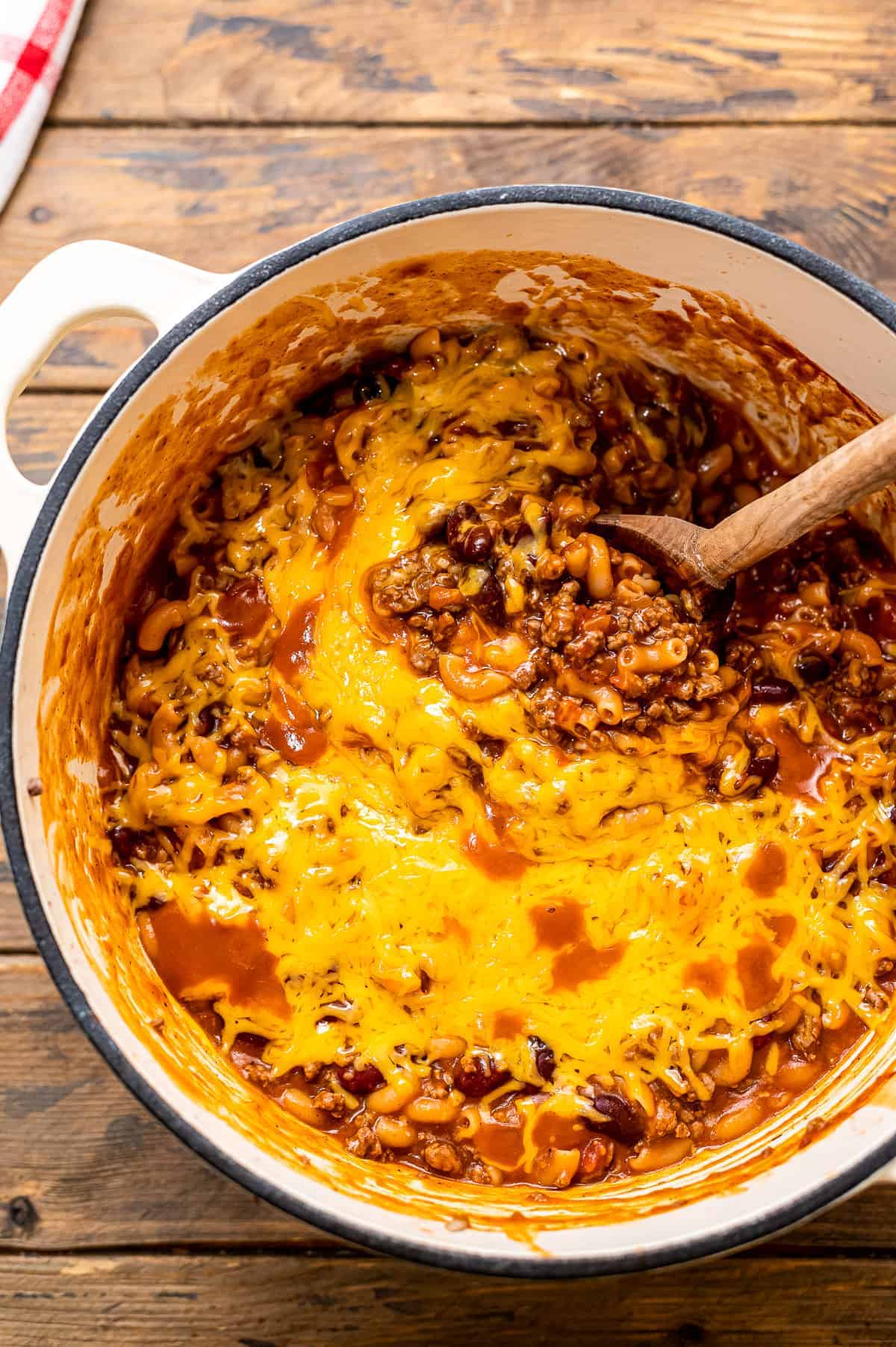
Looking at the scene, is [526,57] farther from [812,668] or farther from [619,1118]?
[619,1118]

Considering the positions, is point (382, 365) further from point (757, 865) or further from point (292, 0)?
point (757, 865)

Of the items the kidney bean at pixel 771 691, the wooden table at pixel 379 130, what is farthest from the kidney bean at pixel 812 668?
the wooden table at pixel 379 130

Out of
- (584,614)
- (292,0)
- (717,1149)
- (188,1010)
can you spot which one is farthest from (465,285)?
(717,1149)

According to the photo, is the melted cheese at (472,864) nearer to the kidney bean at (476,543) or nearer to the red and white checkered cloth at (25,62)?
the kidney bean at (476,543)

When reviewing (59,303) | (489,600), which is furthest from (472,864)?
(59,303)

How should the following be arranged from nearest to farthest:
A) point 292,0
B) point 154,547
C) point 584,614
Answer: point 584,614, point 154,547, point 292,0

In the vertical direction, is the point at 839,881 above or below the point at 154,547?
below

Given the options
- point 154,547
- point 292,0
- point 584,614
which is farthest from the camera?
point 292,0
